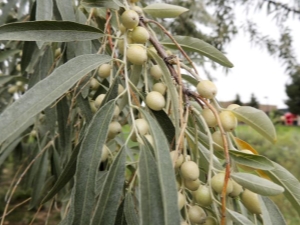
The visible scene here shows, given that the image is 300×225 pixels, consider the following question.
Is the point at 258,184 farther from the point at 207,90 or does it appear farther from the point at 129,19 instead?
the point at 129,19

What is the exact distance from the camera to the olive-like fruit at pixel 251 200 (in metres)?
0.50

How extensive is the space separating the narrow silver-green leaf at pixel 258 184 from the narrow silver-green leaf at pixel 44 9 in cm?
41

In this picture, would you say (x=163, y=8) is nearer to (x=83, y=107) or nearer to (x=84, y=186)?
(x=83, y=107)

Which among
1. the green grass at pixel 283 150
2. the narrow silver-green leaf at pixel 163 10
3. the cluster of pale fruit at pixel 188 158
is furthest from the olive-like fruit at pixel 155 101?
the green grass at pixel 283 150

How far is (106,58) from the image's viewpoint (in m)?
0.53

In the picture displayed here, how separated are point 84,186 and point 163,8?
0.37 m

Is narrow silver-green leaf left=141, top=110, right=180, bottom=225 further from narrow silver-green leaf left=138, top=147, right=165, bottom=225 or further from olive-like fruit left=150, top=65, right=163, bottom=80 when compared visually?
olive-like fruit left=150, top=65, right=163, bottom=80

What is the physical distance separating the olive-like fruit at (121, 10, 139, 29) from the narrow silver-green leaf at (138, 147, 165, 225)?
0.21 meters

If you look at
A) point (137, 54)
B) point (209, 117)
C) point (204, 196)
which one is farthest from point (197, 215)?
point (137, 54)

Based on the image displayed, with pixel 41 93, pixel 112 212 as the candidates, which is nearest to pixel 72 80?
pixel 41 93

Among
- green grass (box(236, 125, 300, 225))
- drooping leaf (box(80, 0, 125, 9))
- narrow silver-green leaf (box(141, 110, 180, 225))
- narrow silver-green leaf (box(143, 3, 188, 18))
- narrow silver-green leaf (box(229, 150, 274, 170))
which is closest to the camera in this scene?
narrow silver-green leaf (box(141, 110, 180, 225))

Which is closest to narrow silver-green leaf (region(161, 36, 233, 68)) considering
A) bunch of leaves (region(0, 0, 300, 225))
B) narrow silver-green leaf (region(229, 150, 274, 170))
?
bunch of leaves (region(0, 0, 300, 225))

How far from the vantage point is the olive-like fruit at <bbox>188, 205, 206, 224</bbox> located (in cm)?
47

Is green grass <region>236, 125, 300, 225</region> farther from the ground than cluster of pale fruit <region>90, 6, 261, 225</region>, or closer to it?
closer to it
